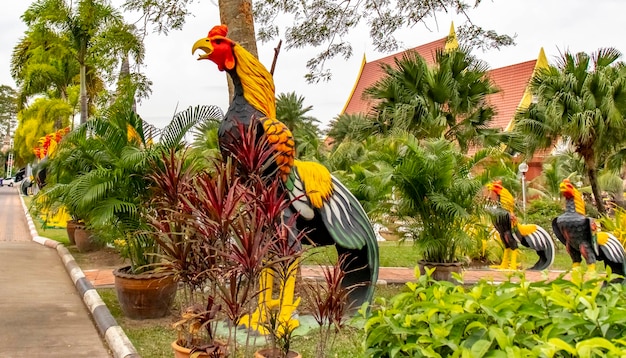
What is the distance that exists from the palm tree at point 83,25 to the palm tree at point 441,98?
6.12 metres

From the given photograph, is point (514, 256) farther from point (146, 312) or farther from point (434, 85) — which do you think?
point (146, 312)

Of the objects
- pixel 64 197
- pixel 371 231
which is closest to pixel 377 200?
pixel 371 231

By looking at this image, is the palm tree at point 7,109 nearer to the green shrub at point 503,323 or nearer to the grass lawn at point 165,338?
the grass lawn at point 165,338

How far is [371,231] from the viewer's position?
5.18 metres

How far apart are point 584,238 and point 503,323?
5.59 m

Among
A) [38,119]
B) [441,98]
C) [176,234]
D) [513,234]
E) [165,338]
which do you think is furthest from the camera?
[38,119]

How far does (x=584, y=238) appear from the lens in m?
6.70

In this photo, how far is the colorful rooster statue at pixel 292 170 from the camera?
437 cm

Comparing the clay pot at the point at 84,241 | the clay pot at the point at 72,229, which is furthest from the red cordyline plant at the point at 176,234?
the clay pot at the point at 72,229

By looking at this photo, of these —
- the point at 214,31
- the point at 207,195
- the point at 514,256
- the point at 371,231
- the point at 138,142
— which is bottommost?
the point at 514,256

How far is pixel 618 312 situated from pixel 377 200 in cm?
609

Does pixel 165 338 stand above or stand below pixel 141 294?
below

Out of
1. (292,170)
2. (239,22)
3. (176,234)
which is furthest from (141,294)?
(239,22)

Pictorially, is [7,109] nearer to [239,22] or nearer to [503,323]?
[239,22]
